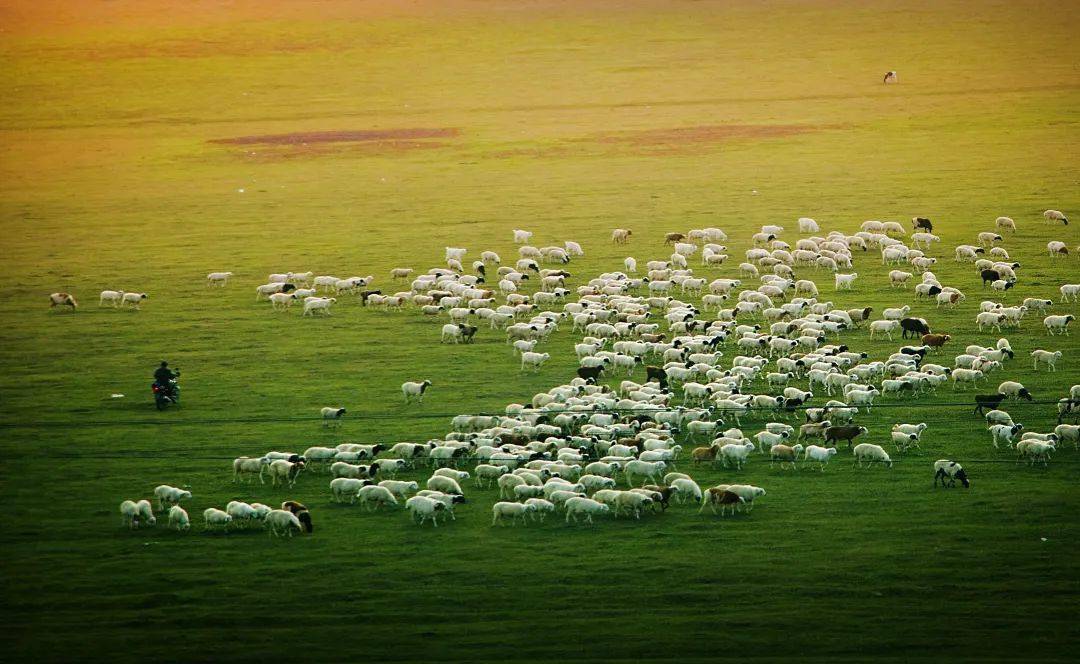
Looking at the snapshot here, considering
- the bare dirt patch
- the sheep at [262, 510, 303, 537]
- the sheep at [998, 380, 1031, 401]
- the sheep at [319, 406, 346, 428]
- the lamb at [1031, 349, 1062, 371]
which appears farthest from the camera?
the bare dirt patch

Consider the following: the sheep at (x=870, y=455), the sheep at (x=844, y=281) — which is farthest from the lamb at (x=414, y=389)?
the sheep at (x=844, y=281)

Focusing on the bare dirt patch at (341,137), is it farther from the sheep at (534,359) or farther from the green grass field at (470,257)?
the sheep at (534,359)

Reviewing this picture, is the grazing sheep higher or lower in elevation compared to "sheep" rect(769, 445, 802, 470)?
lower

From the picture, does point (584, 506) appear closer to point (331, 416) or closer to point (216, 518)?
point (216, 518)

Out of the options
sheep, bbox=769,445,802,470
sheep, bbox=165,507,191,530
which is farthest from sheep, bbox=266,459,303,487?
sheep, bbox=769,445,802,470

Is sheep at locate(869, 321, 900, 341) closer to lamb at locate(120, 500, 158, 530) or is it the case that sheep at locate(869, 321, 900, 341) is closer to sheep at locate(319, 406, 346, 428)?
sheep at locate(319, 406, 346, 428)

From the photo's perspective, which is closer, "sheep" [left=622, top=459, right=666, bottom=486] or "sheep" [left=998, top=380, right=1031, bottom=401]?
"sheep" [left=622, top=459, right=666, bottom=486]
